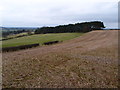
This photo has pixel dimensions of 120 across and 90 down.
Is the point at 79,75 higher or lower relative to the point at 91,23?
lower

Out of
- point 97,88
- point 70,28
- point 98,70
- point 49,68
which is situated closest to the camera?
point 97,88

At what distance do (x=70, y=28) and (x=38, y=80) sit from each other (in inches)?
1696

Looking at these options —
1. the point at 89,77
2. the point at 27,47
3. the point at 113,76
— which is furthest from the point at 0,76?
the point at 27,47

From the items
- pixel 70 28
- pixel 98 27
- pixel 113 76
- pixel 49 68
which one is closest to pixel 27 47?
pixel 49 68

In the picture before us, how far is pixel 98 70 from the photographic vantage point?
22.4ft

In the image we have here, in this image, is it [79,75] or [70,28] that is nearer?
[79,75]

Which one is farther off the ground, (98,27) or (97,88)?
(98,27)

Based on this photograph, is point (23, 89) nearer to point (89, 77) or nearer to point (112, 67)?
point (89, 77)

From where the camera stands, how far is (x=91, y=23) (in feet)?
164

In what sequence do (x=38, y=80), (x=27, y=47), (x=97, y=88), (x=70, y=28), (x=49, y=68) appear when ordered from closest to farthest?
(x=97, y=88) → (x=38, y=80) → (x=49, y=68) → (x=27, y=47) → (x=70, y=28)

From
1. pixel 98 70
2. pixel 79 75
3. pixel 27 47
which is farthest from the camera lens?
pixel 27 47

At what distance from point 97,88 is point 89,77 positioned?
3.28ft

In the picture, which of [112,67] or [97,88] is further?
[112,67]

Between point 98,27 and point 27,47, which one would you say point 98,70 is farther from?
point 98,27
